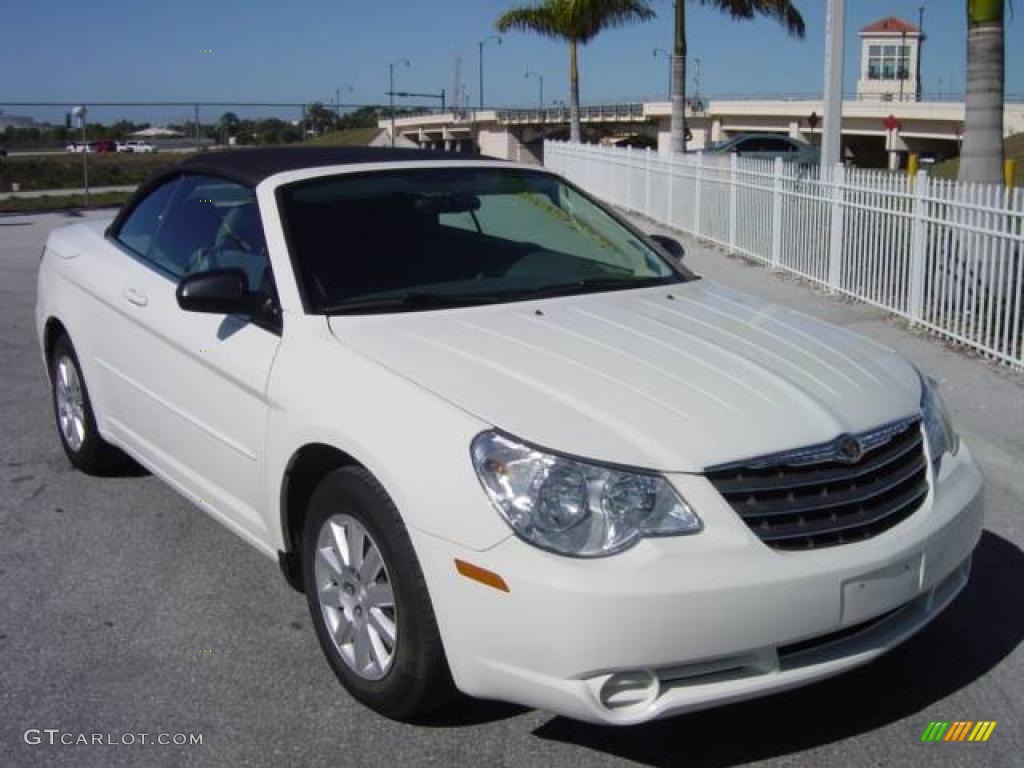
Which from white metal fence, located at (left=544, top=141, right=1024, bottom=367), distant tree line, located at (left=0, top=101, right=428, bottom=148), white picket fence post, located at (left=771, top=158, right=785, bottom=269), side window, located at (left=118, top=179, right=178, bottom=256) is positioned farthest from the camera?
distant tree line, located at (left=0, top=101, right=428, bottom=148)

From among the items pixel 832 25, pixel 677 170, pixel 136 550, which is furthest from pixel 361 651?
pixel 677 170

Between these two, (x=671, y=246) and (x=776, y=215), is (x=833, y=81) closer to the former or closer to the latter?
(x=776, y=215)

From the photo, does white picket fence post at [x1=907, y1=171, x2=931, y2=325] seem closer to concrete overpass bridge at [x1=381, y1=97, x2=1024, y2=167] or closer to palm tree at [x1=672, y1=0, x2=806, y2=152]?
palm tree at [x1=672, y1=0, x2=806, y2=152]

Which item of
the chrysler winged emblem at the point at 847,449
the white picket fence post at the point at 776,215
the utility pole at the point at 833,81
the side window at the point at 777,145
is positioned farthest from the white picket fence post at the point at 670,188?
the chrysler winged emblem at the point at 847,449

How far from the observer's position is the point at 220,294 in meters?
3.97

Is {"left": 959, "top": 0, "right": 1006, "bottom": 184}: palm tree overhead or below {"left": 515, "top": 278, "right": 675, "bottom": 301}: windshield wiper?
overhead

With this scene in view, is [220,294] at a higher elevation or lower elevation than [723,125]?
lower

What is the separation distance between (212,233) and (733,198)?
11.6 meters

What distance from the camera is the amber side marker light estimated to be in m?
2.91

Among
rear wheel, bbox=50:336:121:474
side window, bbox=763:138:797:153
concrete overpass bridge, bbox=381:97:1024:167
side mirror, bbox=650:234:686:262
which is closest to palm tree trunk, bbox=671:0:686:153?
side window, bbox=763:138:797:153

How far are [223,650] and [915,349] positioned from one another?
633cm

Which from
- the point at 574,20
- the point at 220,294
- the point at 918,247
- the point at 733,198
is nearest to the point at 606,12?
the point at 574,20

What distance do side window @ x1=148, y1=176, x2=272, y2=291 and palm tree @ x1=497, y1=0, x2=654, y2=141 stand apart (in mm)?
26249

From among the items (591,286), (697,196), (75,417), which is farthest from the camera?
(697,196)
